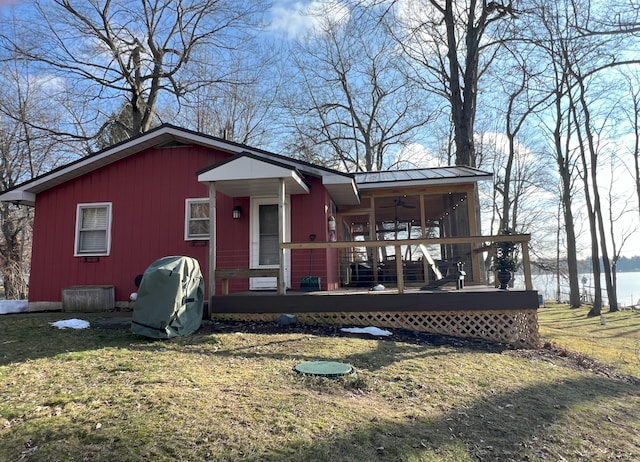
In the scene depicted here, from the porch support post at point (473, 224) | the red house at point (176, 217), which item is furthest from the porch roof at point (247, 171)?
the porch support post at point (473, 224)

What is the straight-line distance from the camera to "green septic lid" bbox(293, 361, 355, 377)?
4.39m

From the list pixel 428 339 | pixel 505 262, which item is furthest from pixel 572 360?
pixel 428 339

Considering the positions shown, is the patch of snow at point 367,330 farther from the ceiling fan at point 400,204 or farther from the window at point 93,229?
the window at point 93,229

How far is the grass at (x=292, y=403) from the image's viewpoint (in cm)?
280

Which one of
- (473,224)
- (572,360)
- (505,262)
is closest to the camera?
(572,360)

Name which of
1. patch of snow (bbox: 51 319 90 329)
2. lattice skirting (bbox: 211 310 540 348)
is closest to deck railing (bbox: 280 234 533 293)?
lattice skirting (bbox: 211 310 540 348)

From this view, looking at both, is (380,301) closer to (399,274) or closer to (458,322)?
(399,274)

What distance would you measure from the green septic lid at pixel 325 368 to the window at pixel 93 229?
22.6ft

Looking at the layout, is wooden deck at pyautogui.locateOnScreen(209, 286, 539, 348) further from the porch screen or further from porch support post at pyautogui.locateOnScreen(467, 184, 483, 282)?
porch support post at pyautogui.locateOnScreen(467, 184, 483, 282)

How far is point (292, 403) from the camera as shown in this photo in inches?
140

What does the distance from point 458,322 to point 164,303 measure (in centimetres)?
492

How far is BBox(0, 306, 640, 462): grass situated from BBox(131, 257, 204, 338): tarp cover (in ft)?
0.72

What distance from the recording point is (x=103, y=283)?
9.52 meters

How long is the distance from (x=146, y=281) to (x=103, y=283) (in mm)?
4283
